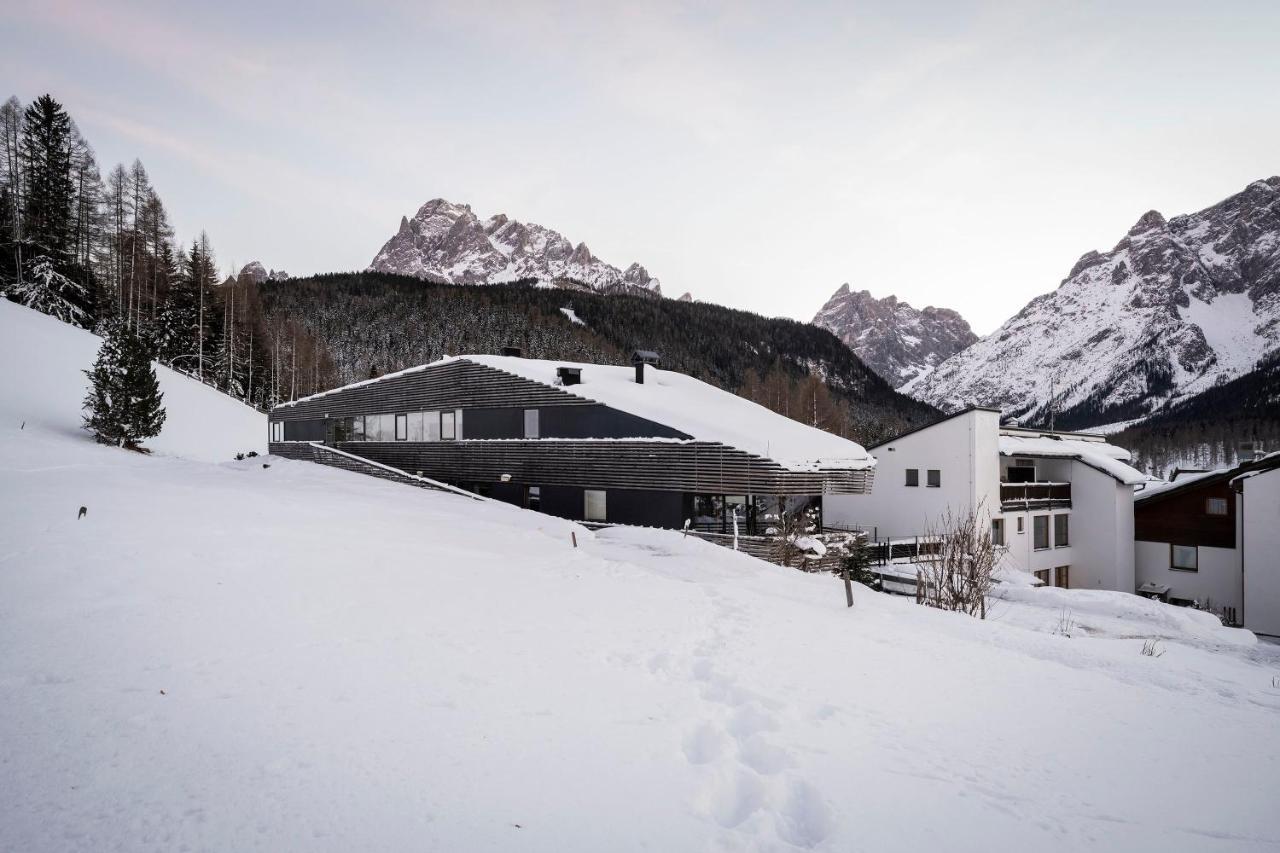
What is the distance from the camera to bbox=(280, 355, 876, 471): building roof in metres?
18.9

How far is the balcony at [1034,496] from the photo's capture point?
88.6 feet

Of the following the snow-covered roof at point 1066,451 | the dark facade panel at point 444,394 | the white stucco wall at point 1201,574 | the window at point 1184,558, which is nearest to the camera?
the dark facade panel at point 444,394

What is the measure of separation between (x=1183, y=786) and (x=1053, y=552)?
29.0 m

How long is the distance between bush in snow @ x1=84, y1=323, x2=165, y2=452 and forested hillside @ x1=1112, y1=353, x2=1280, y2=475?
133660 millimetres

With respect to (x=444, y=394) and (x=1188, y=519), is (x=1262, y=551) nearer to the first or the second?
(x=1188, y=519)

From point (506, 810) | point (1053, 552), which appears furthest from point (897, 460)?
point (506, 810)

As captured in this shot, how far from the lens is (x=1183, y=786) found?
468 centimetres

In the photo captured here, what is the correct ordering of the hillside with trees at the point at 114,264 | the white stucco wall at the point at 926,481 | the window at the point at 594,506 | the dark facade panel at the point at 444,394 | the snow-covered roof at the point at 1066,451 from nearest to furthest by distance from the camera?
the window at the point at 594,506 → the dark facade panel at the point at 444,394 → the white stucco wall at the point at 926,481 → the snow-covered roof at the point at 1066,451 → the hillside with trees at the point at 114,264

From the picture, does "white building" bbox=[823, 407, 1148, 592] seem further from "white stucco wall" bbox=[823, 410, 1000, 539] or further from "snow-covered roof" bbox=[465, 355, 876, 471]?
"snow-covered roof" bbox=[465, 355, 876, 471]

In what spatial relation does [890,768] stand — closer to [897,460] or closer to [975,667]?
[975,667]

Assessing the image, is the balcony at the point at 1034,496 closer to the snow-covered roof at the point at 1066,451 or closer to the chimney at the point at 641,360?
the snow-covered roof at the point at 1066,451

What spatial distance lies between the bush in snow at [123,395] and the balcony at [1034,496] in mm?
37009

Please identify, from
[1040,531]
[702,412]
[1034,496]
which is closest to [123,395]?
[702,412]

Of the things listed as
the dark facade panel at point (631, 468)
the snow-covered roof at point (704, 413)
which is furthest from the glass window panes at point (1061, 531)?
the dark facade panel at point (631, 468)
